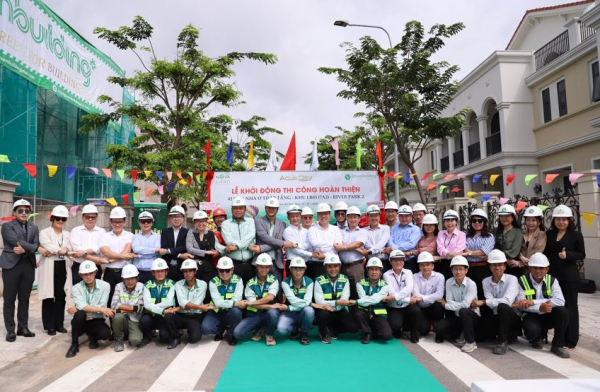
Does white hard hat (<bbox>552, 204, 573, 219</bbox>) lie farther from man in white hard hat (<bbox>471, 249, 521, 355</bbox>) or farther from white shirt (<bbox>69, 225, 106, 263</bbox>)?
white shirt (<bbox>69, 225, 106, 263</bbox>)

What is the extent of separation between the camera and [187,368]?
522 cm

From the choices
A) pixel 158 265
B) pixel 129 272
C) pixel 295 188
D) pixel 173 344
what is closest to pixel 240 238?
pixel 158 265

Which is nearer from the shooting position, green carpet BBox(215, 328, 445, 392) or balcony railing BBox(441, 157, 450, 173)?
green carpet BBox(215, 328, 445, 392)

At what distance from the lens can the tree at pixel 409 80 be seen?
11102mm

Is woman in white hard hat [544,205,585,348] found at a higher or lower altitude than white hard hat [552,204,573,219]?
lower

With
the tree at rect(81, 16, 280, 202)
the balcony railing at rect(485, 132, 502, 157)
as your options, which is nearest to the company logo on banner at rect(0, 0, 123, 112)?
the tree at rect(81, 16, 280, 202)

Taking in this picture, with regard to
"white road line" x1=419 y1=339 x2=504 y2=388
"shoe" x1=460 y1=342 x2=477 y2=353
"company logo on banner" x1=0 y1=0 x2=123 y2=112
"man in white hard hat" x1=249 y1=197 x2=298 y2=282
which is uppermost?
"company logo on banner" x1=0 y1=0 x2=123 y2=112

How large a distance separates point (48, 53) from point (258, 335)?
14.7 meters

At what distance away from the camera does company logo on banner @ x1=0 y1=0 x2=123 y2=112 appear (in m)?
14.0

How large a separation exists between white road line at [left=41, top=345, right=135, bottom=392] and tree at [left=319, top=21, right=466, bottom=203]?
8215 mm

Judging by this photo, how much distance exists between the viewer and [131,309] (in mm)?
6145

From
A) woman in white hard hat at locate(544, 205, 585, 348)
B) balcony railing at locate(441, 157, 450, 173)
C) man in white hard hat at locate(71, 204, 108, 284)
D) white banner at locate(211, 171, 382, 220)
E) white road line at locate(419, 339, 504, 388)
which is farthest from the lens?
balcony railing at locate(441, 157, 450, 173)

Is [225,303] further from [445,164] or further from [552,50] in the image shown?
[445,164]

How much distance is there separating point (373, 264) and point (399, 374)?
173cm
